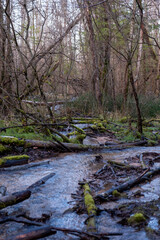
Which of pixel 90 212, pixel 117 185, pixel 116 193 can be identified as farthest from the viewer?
pixel 117 185

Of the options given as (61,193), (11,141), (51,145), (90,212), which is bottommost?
(61,193)

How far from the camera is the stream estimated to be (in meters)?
2.46

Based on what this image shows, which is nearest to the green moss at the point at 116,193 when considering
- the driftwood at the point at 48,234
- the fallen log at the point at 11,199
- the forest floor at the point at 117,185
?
the forest floor at the point at 117,185

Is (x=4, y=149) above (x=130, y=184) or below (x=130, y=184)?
above

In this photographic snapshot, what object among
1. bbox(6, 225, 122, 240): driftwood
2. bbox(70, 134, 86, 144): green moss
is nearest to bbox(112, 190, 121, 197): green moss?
bbox(6, 225, 122, 240): driftwood

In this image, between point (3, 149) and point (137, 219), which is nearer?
point (137, 219)

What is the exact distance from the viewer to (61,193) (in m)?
3.55

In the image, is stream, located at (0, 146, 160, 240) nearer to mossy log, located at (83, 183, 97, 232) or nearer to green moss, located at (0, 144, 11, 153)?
mossy log, located at (83, 183, 97, 232)

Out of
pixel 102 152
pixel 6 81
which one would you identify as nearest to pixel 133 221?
pixel 102 152

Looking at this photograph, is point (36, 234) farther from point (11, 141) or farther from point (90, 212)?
point (11, 141)

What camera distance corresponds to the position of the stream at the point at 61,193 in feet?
8.07

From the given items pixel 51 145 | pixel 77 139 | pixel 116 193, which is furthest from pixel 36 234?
pixel 77 139

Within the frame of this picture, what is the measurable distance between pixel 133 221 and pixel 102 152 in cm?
397

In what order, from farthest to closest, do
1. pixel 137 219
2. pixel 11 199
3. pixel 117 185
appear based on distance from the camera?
pixel 117 185
pixel 11 199
pixel 137 219
